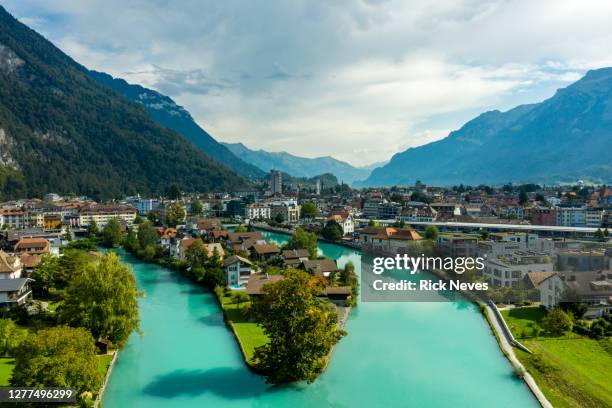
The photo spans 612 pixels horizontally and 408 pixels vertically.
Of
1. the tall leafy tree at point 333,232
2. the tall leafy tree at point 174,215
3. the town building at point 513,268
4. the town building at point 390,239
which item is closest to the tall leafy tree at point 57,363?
the town building at point 513,268

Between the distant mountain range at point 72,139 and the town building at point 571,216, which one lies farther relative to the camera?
the distant mountain range at point 72,139

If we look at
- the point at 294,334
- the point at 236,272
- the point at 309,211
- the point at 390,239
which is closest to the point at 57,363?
the point at 294,334

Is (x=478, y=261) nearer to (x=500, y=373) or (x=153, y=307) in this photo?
(x=500, y=373)

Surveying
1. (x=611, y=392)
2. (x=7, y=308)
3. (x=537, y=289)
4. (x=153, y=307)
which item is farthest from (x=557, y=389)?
(x=7, y=308)

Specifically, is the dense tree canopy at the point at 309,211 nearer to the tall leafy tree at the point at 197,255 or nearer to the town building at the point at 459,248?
the town building at the point at 459,248

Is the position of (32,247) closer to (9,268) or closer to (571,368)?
(9,268)

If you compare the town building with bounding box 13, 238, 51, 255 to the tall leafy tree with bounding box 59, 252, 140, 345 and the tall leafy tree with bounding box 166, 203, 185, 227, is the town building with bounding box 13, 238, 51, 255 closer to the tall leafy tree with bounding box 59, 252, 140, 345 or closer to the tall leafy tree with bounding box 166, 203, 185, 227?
the tall leafy tree with bounding box 59, 252, 140, 345
